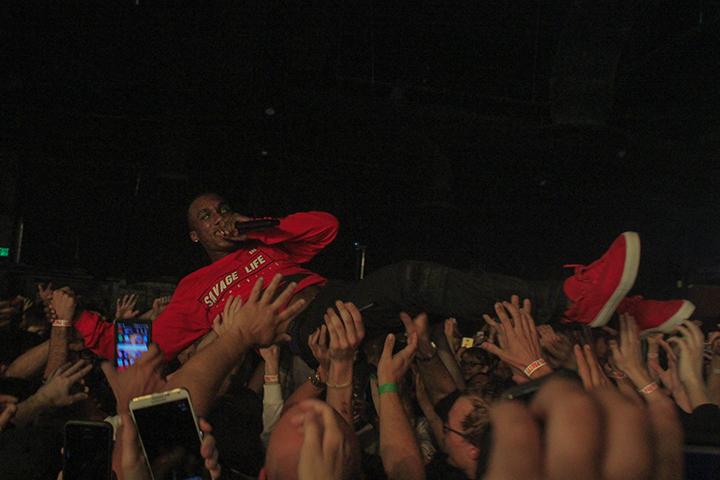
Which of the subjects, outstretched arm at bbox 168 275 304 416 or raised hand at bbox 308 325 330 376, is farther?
raised hand at bbox 308 325 330 376

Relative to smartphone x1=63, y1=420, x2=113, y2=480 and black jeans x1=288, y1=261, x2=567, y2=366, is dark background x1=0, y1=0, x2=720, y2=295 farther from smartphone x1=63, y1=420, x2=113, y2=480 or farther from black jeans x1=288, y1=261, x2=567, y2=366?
smartphone x1=63, y1=420, x2=113, y2=480

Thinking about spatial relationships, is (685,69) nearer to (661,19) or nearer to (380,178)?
(661,19)

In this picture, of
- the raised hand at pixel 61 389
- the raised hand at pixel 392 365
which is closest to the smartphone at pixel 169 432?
the raised hand at pixel 392 365

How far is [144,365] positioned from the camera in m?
1.86

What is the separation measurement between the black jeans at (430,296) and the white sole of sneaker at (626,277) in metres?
0.16

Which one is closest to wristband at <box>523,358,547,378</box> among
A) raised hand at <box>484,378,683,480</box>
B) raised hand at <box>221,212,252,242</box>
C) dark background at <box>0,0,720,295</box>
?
raised hand at <box>484,378,683,480</box>

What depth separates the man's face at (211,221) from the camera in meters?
4.01

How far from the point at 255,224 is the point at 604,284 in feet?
5.84

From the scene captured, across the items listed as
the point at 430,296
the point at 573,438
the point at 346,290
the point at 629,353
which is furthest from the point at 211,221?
the point at 573,438

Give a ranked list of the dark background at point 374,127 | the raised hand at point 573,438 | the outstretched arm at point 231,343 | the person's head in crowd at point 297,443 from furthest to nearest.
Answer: the dark background at point 374,127 < the outstretched arm at point 231,343 < the person's head in crowd at point 297,443 < the raised hand at point 573,438

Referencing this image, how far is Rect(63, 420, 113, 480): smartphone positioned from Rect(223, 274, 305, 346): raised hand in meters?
0.40

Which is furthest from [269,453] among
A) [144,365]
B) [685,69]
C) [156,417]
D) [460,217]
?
[460,217]

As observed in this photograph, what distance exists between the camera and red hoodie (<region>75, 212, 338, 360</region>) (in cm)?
369

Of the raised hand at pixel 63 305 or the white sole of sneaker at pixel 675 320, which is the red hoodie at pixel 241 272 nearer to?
the raised hand at pixel 63 305
